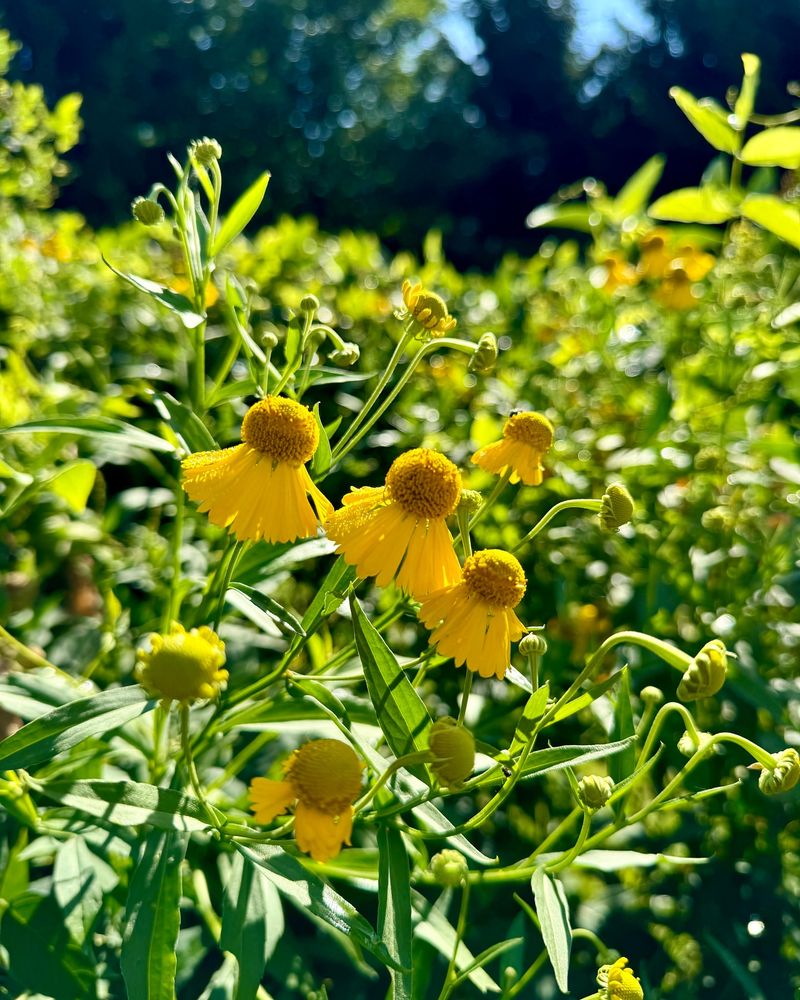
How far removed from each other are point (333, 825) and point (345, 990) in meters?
0.41

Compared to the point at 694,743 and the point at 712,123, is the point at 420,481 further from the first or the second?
the point at 712,123

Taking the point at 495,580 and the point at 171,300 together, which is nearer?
the point at 495,580

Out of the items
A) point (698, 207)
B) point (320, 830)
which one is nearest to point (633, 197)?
point (698, 207)

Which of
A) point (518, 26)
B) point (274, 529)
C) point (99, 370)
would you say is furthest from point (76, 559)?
point (518, 26)

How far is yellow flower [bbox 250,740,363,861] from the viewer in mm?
566

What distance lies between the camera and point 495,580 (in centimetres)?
58

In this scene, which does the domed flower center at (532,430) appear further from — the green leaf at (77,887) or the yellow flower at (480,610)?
the green leaf at (77,887)

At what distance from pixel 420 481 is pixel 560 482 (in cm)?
54

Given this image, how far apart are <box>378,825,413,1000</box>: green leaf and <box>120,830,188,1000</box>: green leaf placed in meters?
0.14

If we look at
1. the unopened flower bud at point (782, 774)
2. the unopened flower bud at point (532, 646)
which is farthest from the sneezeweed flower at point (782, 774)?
the unopened flower bud at point (532, 646)

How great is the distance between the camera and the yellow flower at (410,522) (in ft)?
1.93

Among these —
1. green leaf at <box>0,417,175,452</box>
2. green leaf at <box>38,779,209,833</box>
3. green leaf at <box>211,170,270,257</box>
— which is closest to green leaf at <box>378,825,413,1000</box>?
green leaf at <box>38,779,209,833</box>

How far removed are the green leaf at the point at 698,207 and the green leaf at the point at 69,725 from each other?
2.97ft

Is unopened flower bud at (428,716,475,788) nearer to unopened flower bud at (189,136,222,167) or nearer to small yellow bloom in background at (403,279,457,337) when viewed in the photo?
small yellow bloom in background at (403,279,457,337)
